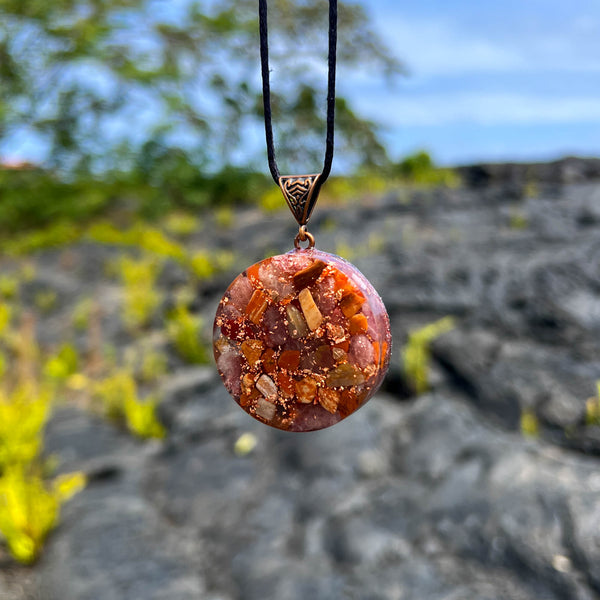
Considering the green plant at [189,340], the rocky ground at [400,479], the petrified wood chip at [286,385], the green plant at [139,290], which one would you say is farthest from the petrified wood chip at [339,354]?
the green plant at [139,290]

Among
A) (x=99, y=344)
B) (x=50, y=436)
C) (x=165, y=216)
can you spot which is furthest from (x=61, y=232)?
(x=50, y=436)

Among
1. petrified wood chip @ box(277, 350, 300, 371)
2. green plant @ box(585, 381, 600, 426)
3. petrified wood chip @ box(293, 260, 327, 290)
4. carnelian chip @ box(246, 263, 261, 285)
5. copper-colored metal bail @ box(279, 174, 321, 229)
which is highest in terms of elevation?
copper-colored metal bail @ box(279, 174, 321, 229)

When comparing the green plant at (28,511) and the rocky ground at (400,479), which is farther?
the green plant at (28,511)

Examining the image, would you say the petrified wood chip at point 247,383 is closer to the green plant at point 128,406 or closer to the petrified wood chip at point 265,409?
the petrified wood chip at point 265,409

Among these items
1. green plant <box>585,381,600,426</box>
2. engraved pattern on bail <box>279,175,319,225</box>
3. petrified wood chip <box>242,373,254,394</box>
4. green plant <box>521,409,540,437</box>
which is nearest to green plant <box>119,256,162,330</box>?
green plant <box>521,409,540,437</box>

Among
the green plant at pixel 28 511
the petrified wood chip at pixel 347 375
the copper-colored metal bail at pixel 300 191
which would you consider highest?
the copper-colored metal bail at pixel 300 191

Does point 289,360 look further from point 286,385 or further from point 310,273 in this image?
point 310,273

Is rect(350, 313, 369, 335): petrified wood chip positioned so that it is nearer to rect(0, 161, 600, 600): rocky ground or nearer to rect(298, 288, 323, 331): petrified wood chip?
rect(298, 288, 323, 331): petrified wood chip

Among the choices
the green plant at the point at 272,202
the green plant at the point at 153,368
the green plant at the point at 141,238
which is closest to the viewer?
the green plant at the point at 153,368
